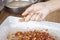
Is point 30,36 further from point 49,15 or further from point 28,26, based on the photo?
point 49,15

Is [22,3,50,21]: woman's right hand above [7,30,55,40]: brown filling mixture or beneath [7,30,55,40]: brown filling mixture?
above

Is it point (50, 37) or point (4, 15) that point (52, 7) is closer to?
point (50, 37)

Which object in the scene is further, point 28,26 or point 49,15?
point 49,15

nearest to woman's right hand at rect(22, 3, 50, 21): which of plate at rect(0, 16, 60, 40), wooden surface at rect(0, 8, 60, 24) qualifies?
plate at rect(0, 16, 60, 40)

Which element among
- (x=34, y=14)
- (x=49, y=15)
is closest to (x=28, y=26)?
(x=34, y=14)

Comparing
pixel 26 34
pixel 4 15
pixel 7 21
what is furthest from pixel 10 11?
pixel 26 34

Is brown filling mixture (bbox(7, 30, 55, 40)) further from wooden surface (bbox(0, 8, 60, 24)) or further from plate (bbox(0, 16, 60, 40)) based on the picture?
wooden surface (bbox(0, 8, 60, 24))

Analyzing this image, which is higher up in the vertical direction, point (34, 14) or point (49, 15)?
point (34, 14)

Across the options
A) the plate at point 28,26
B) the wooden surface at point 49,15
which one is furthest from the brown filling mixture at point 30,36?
the wooden surface at point 49,15
